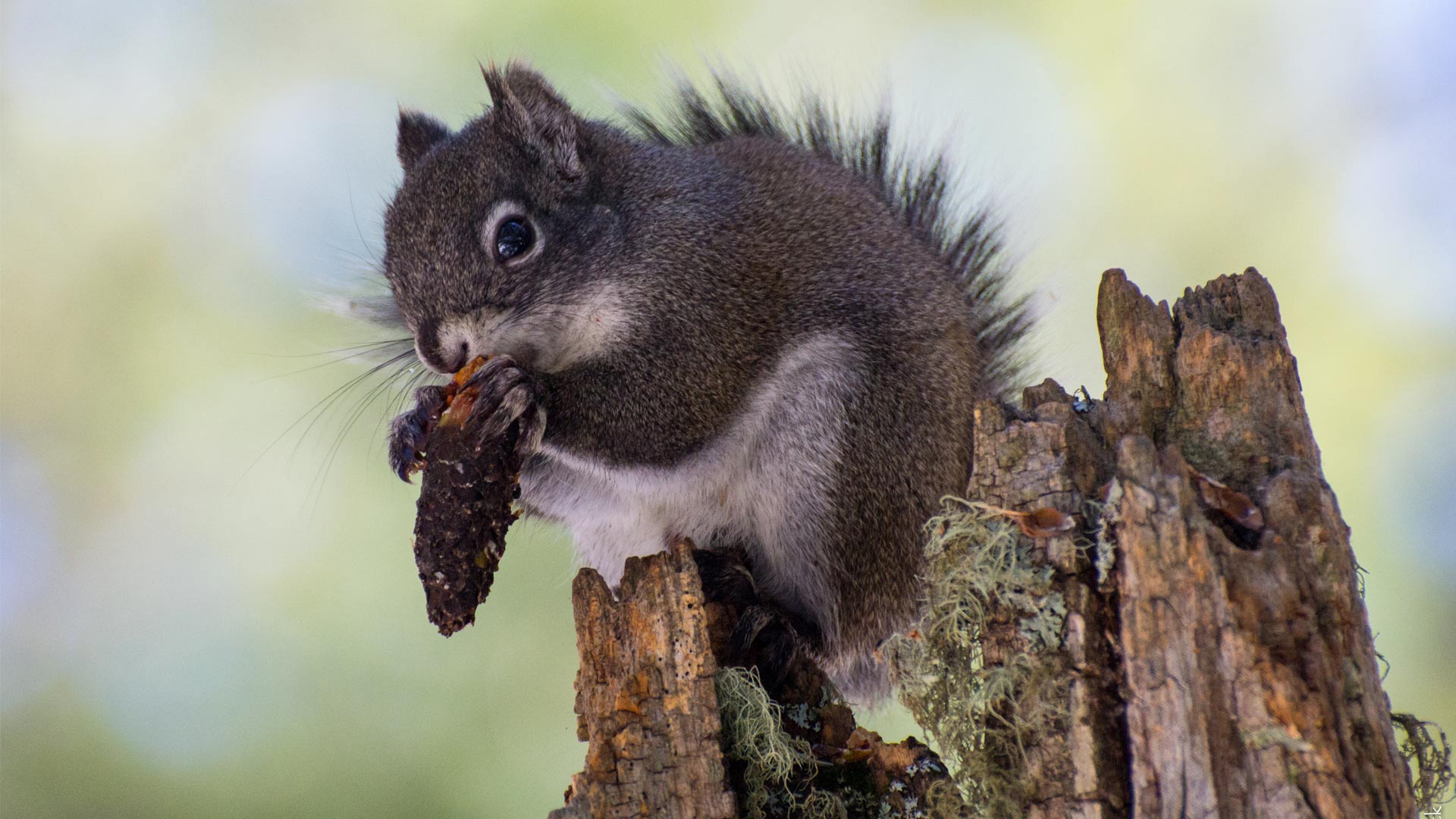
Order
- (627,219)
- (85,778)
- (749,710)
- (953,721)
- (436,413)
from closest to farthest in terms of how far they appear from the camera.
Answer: (953,721) < (749,710) < (436,413) < (627,219) < (85,778)

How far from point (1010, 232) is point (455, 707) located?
5.80 feet

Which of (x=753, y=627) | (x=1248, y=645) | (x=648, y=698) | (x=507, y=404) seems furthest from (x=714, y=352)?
(x=1248, y=645)

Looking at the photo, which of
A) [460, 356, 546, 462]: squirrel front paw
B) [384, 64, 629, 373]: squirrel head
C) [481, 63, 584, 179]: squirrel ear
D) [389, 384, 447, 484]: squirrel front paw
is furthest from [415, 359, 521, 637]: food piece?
[481, 63, 584, 179]: squirrel ear

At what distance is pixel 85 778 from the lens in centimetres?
294

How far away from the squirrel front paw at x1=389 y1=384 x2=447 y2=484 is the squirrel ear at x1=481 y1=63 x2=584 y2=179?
49cm

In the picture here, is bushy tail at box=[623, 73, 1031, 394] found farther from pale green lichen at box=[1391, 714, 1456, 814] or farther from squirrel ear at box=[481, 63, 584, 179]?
pale green lichen at box=[1391, 714, 1456, 814]

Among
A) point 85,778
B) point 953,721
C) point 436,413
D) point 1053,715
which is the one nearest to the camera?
point 1053,715

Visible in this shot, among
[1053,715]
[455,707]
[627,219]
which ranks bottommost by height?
[1053,715]

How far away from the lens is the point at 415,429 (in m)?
2.06

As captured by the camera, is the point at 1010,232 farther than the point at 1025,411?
Yes

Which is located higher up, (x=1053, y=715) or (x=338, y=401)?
(x=338, y=401)

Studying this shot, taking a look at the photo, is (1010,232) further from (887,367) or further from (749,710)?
(749,710)

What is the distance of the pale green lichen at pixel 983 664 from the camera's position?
130 cm

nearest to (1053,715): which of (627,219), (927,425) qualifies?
(927,425)
